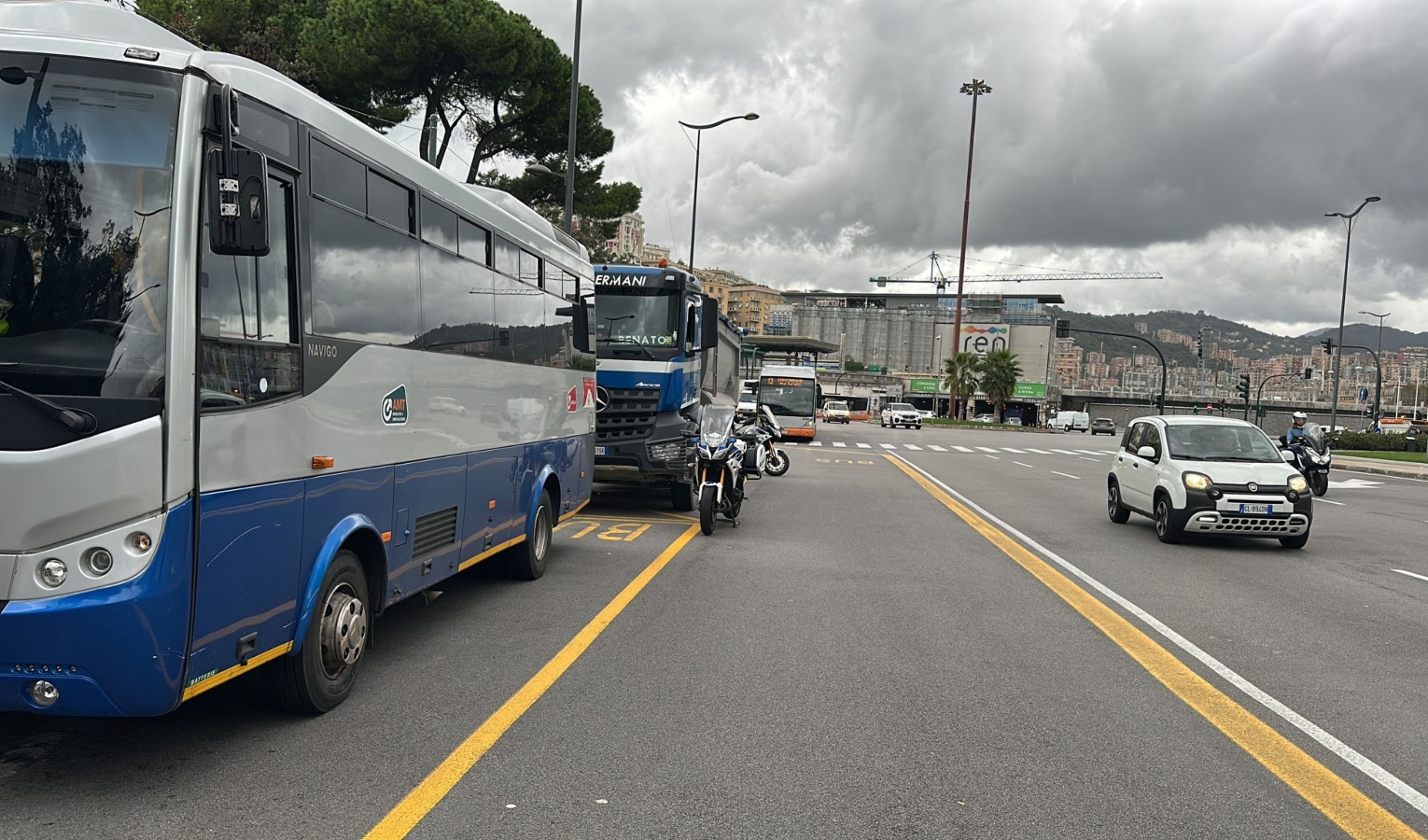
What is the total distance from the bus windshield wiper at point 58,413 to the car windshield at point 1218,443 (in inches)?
499

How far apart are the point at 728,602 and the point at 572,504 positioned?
9.12 feet

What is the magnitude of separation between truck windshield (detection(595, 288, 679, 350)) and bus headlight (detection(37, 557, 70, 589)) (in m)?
10.8

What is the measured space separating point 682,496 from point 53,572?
1195 cm

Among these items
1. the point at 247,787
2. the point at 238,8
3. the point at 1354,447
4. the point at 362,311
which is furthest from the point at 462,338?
the point at 1354,447

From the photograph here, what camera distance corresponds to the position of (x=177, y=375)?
407 cm

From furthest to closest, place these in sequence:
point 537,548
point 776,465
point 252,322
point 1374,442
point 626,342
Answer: point 1374,442, point 776,465, point 626,342, point 537,548, point 252,322

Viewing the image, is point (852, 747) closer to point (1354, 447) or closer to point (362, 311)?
point (362, 311)

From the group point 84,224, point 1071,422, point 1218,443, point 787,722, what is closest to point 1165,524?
point 1218,443

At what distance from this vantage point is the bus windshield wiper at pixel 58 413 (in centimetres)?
380

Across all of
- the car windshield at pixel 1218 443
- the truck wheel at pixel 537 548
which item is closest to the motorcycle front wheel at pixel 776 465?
the car windshield at pixel 1218 443

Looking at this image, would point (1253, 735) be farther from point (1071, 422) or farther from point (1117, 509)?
point (1071, 422)

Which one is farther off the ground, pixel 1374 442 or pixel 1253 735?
pixel 1253 735

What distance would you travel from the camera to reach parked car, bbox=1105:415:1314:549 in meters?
12.7

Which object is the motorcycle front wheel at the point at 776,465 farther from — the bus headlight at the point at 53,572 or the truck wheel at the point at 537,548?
the bus headlight at the point at 53,572
